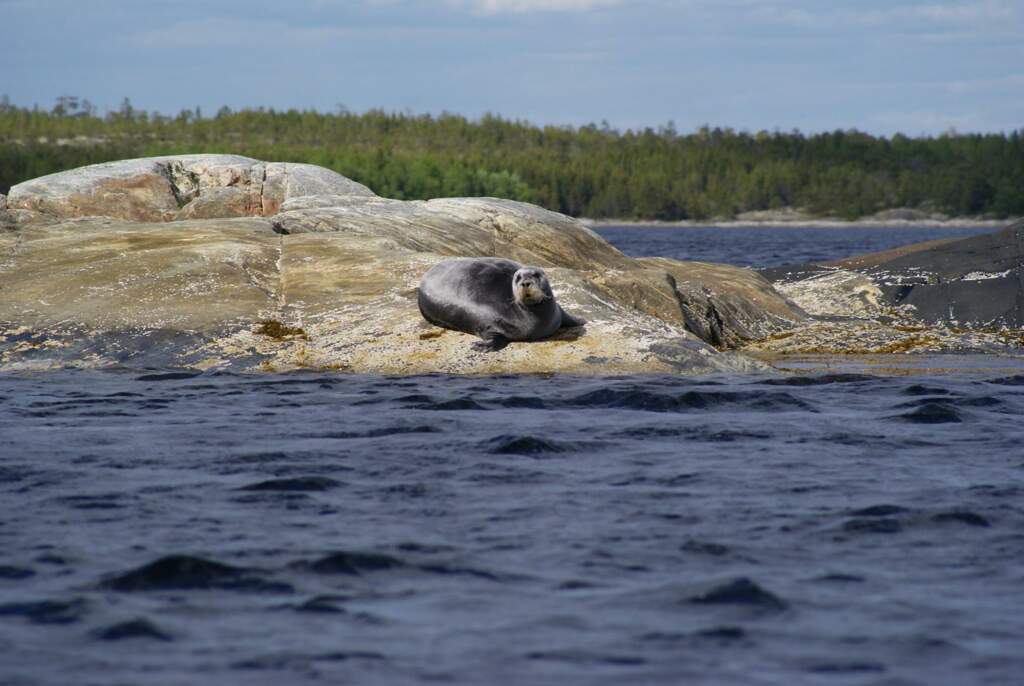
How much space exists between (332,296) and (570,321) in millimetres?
2353

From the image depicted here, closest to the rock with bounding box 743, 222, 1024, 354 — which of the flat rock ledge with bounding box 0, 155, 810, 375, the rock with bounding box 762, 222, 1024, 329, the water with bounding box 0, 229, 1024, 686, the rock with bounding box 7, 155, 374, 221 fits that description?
the rock with bounding box 762, 222, 1024, 329

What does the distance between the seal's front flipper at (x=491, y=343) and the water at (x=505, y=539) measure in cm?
127

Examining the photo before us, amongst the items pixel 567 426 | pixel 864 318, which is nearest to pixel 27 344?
pixel 567 426

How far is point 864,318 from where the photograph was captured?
17.7m

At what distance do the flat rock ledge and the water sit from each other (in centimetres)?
128

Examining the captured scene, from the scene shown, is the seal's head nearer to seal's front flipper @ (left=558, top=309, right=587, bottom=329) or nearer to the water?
seal's front flipper @ (left=558, top=309, right=587, bottom=329)

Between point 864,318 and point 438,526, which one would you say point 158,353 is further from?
point 864,318

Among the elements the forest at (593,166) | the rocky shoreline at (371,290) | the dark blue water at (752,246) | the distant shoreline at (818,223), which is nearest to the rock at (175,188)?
the rocky shoreline at (371,290)

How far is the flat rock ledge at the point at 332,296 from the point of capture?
12.4 meters

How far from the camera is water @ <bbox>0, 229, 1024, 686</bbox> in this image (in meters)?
5.23

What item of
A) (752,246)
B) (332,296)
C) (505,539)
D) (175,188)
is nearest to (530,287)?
(332,296)

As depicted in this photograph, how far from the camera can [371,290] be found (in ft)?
44.5

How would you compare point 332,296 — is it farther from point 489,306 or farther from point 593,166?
point 593,166

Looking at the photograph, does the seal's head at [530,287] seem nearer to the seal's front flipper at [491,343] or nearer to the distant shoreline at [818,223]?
the seal's front flipper at [491,343]
